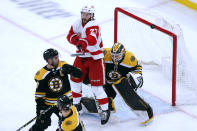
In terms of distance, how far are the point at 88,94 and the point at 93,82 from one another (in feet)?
2.34

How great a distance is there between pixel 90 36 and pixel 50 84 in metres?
0.65

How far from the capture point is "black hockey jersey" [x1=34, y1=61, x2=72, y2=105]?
13.6ft

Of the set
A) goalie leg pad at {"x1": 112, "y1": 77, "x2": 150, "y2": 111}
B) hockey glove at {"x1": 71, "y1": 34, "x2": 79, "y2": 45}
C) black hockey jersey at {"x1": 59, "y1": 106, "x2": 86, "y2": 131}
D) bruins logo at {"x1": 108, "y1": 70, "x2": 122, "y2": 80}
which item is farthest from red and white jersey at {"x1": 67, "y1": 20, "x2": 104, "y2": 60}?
black hockey jersey at {"x1": 59, "y1": 106, "x2": 86, "y2": 131}

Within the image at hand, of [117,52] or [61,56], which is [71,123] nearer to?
[117,52]

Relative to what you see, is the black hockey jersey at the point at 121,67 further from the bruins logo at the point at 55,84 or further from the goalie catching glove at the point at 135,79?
the bruins logo at the point at 55,84

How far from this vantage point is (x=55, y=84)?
165 inches

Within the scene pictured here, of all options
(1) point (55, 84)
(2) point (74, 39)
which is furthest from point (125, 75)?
(1) point (55, 84)

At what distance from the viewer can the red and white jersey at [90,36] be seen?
4.51 m

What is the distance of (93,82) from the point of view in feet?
15.5

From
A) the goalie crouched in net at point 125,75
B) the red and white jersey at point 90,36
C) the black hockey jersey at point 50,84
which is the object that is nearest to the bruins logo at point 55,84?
the black hockey jersey at point 50,84

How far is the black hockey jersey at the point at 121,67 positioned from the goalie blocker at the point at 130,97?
66mm

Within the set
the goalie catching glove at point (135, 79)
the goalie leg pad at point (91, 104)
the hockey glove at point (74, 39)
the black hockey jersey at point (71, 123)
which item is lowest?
the goalie leg pad at point (91, 104)

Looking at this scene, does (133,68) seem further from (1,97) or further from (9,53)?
(9,53)

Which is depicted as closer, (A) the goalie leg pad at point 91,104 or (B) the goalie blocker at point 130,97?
(B) the goalie blocker at point 130,97
